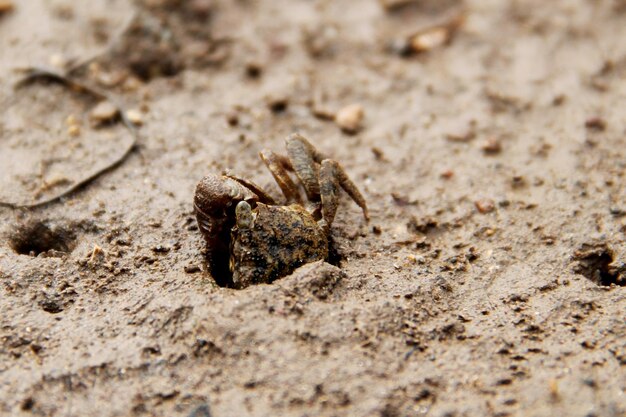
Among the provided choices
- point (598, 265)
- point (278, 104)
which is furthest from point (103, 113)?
point (598, 265)

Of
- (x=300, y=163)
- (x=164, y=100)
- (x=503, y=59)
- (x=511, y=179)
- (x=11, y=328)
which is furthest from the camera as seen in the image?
(x=503, y=59)

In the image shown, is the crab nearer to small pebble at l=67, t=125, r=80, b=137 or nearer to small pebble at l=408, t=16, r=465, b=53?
small pebble at l=67, t=125, r=80, b=137

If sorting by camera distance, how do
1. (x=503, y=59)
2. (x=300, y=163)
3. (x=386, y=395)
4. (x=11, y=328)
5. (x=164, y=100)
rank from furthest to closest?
(x=503, y=59), (x=164, y=100), (x=300, y=163), (x=11, y=328), (x=386, y=395)

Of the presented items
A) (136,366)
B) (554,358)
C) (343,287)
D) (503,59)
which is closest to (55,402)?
(136,366)

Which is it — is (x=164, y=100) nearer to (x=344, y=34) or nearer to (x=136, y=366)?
(x=344, y=34)

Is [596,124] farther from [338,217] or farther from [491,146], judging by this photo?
[338,217]
